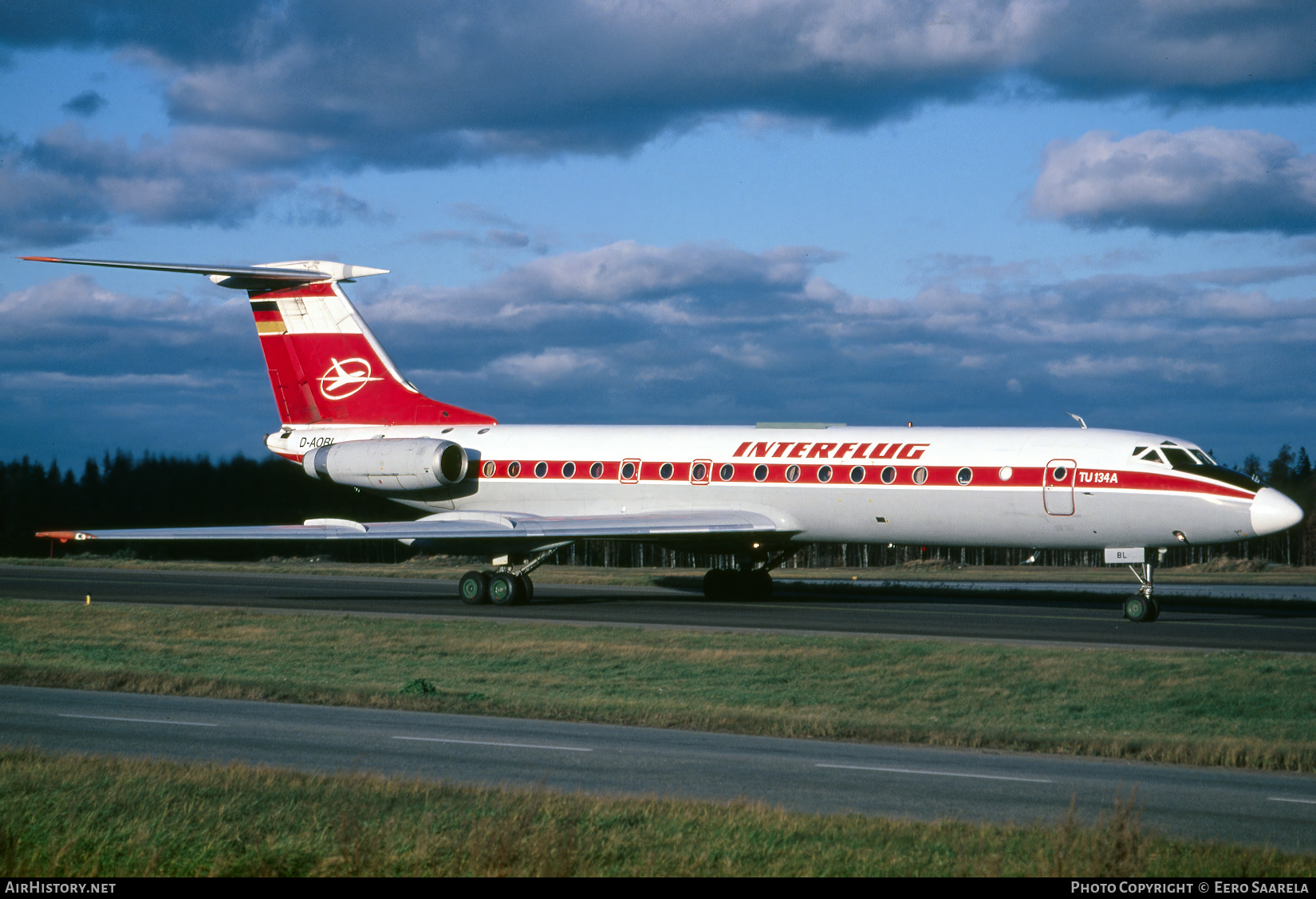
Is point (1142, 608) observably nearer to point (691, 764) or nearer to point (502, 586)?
point (502, 586)

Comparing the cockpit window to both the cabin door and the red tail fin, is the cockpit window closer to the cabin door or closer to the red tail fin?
the cabin door

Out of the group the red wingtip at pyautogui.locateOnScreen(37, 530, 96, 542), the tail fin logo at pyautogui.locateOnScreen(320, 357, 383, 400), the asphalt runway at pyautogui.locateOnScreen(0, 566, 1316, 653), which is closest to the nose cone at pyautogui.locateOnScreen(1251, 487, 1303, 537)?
the asphalt runway at pyautogui.locateOnScreen(0, 566, 1316, 653)

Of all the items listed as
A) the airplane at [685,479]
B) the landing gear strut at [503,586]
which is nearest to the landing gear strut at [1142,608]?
the airplane at [685,479]

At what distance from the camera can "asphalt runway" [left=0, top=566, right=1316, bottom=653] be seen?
77.7ft

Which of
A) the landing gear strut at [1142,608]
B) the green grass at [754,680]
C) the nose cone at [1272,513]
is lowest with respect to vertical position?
the green grass at [754,680]

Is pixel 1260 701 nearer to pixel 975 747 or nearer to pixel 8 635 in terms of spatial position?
pixel 975 747

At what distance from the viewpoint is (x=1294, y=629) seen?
24797 millimetres

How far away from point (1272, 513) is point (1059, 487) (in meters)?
4.14

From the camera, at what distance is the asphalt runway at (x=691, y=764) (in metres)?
9.80

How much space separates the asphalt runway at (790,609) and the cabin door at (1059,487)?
2343 mm

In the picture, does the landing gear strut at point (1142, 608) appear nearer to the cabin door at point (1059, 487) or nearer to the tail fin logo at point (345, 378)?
the cabin door at point (1059, 487)

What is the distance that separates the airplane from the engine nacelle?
0.16 ft

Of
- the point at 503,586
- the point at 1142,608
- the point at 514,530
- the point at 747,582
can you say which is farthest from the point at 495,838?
the point at 747,582

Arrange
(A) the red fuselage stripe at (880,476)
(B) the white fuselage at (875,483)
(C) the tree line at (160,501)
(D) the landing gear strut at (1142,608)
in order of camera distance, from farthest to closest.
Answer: (C) the tree line at (160,501) → (B) the white fuselage at (875,483) → (A) the red fuselage stripe at (880,476) → (D) the landing gear strut at (1142,608)
